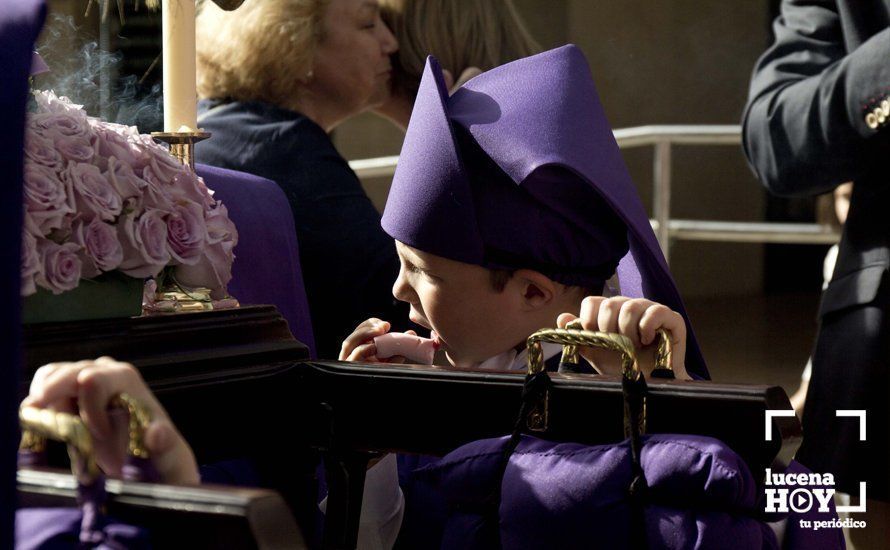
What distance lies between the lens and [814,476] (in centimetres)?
112

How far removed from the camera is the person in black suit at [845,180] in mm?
1879

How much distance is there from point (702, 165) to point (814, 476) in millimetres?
7233

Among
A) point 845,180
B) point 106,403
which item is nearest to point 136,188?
point 106,403

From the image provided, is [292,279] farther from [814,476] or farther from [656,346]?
[814,476]

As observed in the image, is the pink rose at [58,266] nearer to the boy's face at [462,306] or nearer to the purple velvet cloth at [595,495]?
the purple velvet cloth at [595,495]

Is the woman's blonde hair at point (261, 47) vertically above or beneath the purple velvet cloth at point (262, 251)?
above

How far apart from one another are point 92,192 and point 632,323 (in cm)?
52

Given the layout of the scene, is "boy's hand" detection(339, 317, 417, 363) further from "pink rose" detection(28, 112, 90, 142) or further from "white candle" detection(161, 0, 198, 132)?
"pink rose" detection(28, 112, 90, 142)

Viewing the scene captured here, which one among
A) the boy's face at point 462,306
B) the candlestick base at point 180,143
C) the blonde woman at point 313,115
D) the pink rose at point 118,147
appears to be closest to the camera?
the pink rose at point 118,147

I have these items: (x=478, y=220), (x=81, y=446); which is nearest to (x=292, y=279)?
(x=478, y=220)

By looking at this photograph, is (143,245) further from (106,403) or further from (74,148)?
(106,403)

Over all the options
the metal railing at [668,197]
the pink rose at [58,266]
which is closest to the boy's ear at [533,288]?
the pink rose at [58,266]

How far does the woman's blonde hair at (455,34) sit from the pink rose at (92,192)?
148cm

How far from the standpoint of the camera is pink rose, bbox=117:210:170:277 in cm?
109
